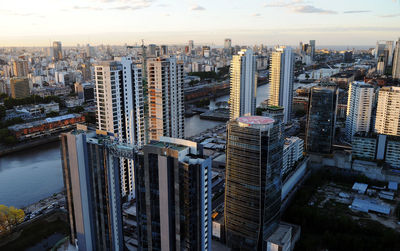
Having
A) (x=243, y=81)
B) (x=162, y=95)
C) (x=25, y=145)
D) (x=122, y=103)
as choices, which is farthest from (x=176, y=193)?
(x=25, y=145)

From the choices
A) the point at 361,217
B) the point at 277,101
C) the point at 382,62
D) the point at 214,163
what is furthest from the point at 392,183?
the point at 382,62

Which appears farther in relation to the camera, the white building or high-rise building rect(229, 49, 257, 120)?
high-rise building rect(229, 49, 257, 120)

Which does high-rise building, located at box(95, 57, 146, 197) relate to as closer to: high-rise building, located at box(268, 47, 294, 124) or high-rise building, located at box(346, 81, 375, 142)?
high-rise building, located at box(346, 81, 375, 142)

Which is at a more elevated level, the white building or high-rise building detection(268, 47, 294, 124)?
high-rise building detection(268, 47, 294, 124)

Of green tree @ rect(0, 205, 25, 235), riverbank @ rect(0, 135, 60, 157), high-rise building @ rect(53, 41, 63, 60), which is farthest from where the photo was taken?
high-rise building @ rect(53, 41, 63, 60)

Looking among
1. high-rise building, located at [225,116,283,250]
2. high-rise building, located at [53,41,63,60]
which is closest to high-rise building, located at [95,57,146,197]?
high-rise building, located at [225,116,283,250]

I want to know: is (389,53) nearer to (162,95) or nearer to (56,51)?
(162,95)
